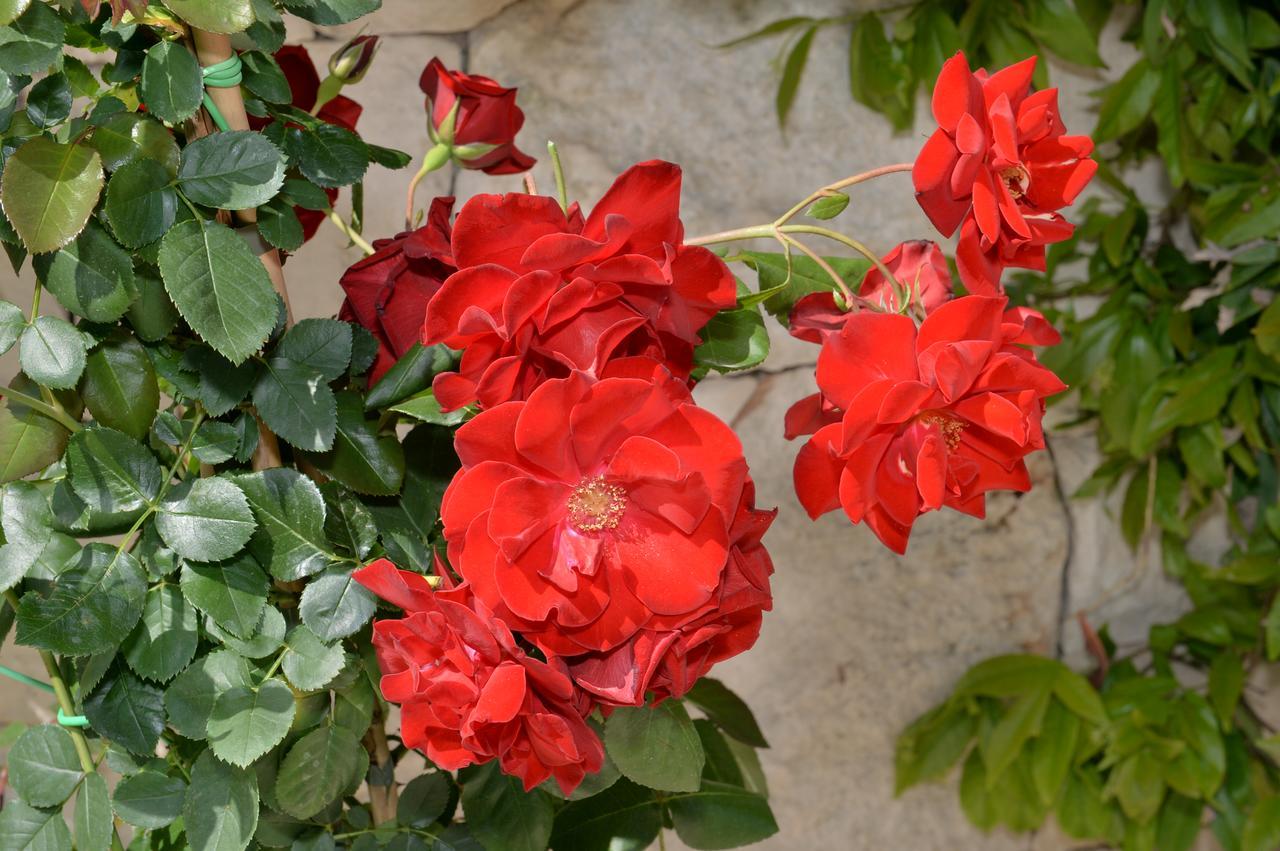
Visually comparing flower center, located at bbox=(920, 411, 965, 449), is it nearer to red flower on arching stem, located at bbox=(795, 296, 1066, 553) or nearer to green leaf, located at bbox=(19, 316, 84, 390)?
red flower on arching stem, located at bbox=(795, 296, 1066, 553)

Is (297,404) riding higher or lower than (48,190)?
lower

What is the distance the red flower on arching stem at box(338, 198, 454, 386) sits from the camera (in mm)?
504

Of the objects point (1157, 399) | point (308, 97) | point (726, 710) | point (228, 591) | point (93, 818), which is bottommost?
point (1157, 399)

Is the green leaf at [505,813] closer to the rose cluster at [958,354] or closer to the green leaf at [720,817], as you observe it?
the green leaf at [720,817]

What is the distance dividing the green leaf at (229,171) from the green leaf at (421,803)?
1.00 feet

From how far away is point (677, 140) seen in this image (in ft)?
3.79

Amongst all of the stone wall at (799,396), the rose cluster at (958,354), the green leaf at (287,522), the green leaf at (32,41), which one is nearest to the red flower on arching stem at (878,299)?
the rose cluster at (958,354)

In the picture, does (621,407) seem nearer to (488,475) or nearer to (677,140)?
(488,475)

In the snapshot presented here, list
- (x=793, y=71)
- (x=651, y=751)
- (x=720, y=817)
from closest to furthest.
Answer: (x=651, y=751) < (x=720, y=817) < (x=793, y=71)

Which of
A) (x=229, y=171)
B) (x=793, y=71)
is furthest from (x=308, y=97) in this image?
(x=793, y=71)

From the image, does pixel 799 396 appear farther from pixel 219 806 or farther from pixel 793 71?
pixel 219 806

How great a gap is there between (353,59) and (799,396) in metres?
0.79

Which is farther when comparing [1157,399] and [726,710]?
[1157,399]

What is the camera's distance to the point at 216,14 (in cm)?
41
